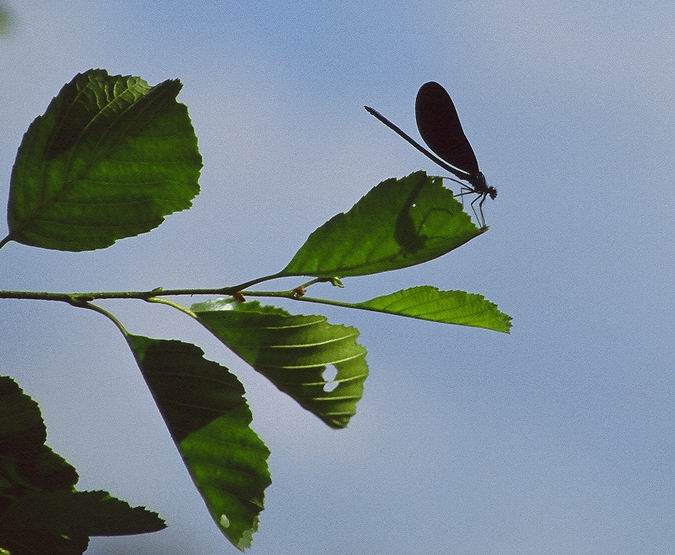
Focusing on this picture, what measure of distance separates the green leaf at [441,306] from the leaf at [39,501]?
929 millimetres

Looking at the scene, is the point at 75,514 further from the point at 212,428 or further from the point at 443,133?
the point at 443,133

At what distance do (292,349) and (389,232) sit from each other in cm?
Answer: 45

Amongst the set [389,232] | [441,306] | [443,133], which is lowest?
[441,306]

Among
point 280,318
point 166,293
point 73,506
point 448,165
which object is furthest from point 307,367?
point 448,165

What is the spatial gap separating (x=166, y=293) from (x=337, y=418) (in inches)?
24.0

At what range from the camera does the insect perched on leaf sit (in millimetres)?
3455

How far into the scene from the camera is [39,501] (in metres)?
2.40

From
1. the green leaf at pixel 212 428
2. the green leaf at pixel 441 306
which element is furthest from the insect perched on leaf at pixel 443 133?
the green leaf at pixel 212 428

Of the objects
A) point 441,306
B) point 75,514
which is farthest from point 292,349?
point 75,514

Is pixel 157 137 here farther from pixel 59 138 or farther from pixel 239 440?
pixel 239 440

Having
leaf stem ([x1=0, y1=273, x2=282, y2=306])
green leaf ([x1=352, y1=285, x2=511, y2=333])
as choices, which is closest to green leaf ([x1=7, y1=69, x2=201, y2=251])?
leaf stem ([x1=0, y1=273, x2=282, y2=306])

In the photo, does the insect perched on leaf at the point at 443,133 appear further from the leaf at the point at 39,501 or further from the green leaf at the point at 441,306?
the leaf at the point at 39,501

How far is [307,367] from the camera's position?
268cm

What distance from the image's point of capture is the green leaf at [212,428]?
256cm
